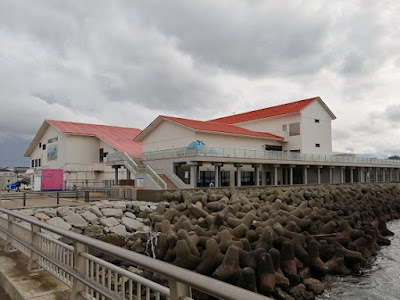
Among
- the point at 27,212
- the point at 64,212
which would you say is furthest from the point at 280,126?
the point at 27,212

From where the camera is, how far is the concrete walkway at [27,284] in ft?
14.7

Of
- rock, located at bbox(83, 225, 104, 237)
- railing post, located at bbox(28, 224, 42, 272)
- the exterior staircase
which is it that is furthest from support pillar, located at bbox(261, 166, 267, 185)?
railing post, located at bbox(28, 224, 42, 272)

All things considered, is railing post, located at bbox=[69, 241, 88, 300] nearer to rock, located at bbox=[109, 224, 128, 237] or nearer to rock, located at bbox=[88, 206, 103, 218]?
rock, located at bbox=[109, 224, 128, 237]

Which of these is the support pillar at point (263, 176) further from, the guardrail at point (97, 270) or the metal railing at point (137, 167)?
the guardrail at point (97, 270)

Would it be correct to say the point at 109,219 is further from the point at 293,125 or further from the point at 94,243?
the point at 293,125

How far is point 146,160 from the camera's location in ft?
103

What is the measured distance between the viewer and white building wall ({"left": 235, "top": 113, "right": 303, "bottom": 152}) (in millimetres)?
42000

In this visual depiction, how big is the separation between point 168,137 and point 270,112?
56.2ft

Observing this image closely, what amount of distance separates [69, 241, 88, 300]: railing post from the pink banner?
20761 millimetres

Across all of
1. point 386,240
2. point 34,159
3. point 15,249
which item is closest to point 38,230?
point 15,249

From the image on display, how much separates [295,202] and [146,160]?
1623 cm

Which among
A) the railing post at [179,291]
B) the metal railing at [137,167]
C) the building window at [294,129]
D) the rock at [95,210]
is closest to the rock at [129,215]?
the rock at [95,210]

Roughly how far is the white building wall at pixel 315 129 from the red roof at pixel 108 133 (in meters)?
20.5

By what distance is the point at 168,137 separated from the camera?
116 ft
